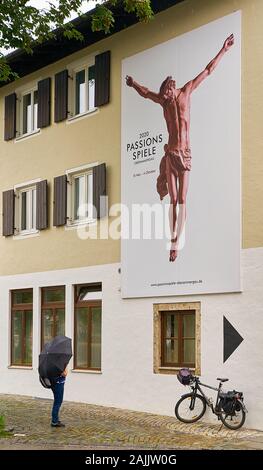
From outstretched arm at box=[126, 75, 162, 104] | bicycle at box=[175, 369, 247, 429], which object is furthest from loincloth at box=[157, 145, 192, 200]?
bicycle at box=[175, 369, 247, 429]

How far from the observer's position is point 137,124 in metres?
18.5

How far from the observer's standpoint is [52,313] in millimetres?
21172

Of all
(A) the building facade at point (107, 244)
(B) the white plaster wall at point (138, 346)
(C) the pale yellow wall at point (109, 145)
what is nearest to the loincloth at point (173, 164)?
(A) the building facade at point (107, 244)

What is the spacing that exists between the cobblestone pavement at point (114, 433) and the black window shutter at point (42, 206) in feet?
17.0

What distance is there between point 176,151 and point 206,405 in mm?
5295

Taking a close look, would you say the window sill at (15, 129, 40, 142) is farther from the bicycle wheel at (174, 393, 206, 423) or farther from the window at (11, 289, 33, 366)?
the bicycle wheel at (174, 393, 206, 423)

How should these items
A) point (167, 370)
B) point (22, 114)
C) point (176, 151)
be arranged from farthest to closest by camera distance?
point (22, 114), point (176, 151), point (167, 370)

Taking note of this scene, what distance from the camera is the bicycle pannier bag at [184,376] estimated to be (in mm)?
15891

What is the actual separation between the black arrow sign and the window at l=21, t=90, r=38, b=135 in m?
9.07

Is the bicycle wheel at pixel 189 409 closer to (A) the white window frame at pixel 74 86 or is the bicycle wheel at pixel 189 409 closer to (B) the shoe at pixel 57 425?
(B) the shoe at pixel 57 425

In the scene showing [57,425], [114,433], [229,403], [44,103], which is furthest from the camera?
[44,103]

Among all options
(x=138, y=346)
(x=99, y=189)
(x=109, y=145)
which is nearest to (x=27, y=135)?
(x=109, y=145)

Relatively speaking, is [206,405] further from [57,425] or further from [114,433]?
[57,425]

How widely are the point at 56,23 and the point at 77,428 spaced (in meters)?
7.57
